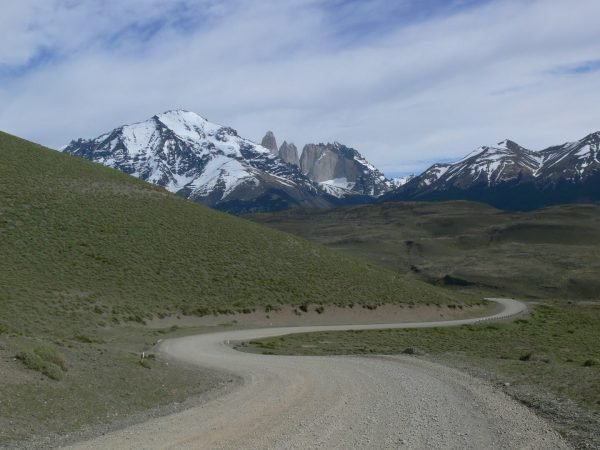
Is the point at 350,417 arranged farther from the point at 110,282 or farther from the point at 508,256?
the point at 508,256

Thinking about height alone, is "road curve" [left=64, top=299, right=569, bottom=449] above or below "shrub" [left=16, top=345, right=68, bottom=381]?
below

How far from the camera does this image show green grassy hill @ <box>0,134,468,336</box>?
154ft

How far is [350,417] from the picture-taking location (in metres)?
15.0

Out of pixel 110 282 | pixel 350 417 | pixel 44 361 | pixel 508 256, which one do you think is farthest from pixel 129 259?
pixel 508 256

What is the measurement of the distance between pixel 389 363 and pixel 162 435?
15.1m

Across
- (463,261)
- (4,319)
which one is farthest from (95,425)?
(463,261)

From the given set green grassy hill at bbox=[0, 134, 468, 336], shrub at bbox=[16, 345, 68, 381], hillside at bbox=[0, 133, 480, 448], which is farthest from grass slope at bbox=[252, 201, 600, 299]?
shrub at bbox=[16, 345, 68, 381]

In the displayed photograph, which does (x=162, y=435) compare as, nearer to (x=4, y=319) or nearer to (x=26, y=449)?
(x=26, y=449)

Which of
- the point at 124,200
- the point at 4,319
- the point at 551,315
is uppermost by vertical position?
the point at 124,200

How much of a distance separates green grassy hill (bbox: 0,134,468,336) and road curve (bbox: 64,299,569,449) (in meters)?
22.6

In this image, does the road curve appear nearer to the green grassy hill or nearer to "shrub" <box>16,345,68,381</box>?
"shrub" <box>16,345,68,381</box>

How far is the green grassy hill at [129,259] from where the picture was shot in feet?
154

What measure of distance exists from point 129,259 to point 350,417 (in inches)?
1847

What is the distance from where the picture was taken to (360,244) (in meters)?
184
